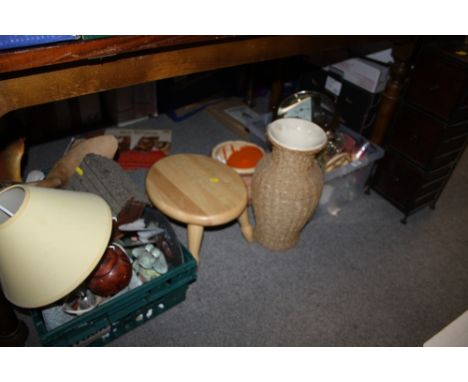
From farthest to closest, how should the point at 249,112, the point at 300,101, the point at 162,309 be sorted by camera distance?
the point at 249,112 → the point at 300,101 → the point at 162,309

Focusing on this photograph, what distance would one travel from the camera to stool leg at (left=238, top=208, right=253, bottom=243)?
1.29m

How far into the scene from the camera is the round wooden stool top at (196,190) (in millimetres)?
1095

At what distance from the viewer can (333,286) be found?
4.05 feet

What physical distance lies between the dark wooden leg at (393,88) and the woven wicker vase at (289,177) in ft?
1.56

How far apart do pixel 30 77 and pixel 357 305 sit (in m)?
1.04

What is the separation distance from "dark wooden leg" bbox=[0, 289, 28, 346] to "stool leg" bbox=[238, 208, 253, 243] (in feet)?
2.25

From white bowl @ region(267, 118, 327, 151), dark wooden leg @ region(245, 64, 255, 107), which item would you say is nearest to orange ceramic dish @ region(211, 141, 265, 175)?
white bowl @ region(267, 118, 327, 151)

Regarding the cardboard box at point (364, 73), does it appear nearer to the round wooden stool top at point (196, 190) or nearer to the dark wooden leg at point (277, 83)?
the dark wooden leg at point (277, 83)

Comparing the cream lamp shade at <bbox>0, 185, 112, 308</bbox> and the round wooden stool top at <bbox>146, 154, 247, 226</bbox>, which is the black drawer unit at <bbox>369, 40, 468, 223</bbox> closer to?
the round wooden stool top at <bbox>146, 154, 247, 226</bbox>

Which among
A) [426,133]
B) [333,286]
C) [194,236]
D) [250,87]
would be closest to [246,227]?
[194,236]

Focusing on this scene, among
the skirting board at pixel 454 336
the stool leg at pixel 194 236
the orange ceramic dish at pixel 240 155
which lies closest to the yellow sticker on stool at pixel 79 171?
the stool leg at pixel 194 236
